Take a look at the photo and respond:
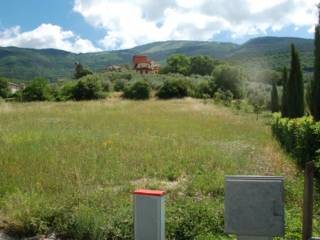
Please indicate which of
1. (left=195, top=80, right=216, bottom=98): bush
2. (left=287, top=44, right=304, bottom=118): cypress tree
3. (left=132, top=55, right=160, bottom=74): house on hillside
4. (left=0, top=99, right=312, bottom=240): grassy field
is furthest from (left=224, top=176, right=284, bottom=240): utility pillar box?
(left=132, top=55, right=160, bottom=74): house on hillside

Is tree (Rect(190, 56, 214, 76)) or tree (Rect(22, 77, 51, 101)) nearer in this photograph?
tree (Rect(22, 77, 51, 101))

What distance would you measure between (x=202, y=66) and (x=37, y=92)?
135ft

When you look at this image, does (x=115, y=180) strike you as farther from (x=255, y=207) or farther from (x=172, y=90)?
(x=172, y=90)

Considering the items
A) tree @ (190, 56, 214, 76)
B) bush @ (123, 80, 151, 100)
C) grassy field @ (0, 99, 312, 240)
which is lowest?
grassy field @ (0, 99, 312, 240)

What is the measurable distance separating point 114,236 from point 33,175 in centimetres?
396

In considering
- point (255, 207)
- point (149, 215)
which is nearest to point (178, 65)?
point (149, 215)

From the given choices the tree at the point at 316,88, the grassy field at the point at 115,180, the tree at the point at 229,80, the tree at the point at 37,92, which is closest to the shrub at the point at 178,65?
the tree at the point at 229,80

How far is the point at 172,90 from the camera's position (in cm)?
5231

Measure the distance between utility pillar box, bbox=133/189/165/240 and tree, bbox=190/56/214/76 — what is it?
87543mm

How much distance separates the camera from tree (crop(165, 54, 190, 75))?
9006 centimetres

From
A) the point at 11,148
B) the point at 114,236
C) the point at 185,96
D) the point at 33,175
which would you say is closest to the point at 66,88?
the point at 185,96

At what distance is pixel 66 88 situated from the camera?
189 feet

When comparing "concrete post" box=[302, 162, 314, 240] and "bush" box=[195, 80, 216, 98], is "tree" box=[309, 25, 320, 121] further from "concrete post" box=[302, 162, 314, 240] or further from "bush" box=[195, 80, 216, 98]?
"bush" box=[195, 80, 216, 98]

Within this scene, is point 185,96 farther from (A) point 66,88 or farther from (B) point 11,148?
(B) point 11,148
